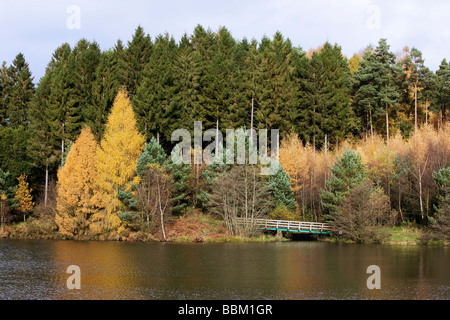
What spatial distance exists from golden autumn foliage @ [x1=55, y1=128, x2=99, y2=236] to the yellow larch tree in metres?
1.01

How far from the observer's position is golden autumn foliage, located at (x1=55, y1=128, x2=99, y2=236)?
48.2 m

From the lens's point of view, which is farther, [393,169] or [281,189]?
[393,169]

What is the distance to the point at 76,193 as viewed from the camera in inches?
1911

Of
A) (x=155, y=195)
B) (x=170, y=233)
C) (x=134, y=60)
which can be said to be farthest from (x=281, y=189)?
(x=134, y=60)

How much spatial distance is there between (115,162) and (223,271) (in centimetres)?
2363

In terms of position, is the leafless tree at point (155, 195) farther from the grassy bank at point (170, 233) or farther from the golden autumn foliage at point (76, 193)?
the golden autumn foliage at point (76, 193)

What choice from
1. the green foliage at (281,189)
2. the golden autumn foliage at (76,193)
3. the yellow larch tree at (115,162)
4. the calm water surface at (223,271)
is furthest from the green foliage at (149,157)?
the green foliage at (281,189)

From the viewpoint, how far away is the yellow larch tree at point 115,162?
4803cm

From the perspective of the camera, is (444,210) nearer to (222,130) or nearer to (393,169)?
(393,169)

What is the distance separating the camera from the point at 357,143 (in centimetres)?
6519

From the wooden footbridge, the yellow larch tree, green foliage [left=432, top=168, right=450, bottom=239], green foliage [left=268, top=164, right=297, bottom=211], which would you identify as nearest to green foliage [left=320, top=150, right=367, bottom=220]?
the wooden footbridge

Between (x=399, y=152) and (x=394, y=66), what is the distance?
1710cm

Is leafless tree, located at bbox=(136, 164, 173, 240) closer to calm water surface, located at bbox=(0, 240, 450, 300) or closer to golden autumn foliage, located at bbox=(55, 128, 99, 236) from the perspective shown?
golden autumn foliage, located at bbox=(55, 128, 99, 236)
